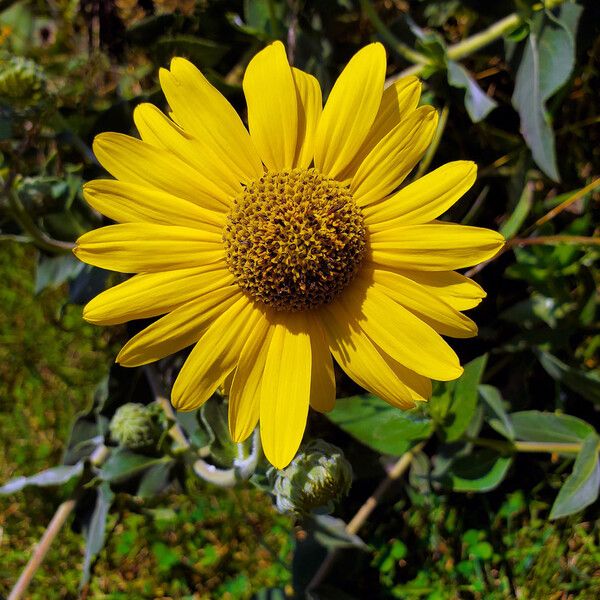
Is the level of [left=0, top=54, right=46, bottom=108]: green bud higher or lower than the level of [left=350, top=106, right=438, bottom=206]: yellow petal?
higher

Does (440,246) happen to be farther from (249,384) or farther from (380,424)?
(380,424)

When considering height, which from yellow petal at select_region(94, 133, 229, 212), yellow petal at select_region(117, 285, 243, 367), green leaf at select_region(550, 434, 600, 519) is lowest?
green leaf at select_region(550, 434, 600, 519)

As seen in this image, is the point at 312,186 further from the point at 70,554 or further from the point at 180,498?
the point at 70,554

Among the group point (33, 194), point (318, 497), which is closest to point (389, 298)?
point (318, 497)

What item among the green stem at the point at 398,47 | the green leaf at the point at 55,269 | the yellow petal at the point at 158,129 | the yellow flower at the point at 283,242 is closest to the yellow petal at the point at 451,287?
the yellow flower at the point at 283,242

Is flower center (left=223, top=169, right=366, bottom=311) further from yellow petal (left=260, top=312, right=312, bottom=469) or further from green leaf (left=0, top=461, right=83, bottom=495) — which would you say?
green leaf (left=0, top=461, right=83, bottom=495)

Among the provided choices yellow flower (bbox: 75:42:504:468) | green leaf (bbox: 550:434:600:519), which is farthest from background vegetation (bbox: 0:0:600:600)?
yellow flower (bbox: 75:42:504:468)

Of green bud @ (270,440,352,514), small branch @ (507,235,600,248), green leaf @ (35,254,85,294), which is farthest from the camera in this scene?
→ green leaf @ (35,254,85,294)

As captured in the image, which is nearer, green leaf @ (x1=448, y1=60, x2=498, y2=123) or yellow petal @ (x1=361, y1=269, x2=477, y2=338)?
yellow petal @ (x1=361, y1=269, x2=477, y2=338)
